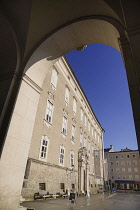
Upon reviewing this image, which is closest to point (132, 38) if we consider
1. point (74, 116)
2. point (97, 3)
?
point (97, 3)

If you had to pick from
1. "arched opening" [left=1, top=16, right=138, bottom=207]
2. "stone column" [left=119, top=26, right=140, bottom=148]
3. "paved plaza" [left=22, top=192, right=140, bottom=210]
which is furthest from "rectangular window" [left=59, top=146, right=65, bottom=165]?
"stone column" [left=119, top=26, right=140, bottom=148]

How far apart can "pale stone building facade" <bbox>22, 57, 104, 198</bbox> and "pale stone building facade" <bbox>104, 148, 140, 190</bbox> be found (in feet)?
127

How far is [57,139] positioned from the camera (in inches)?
637

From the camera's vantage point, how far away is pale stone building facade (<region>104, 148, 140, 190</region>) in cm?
5276

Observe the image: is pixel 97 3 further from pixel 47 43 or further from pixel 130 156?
pixel 130 156

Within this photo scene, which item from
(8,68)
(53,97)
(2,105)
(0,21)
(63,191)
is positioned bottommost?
(63,191)

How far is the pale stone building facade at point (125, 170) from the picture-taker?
173 ft

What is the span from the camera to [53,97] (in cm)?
1641

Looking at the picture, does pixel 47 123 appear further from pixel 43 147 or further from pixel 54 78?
pixel 54 78

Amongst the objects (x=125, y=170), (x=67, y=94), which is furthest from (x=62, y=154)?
(x=125, y=170)

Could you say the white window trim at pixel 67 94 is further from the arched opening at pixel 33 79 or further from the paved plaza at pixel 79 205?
the arched opening at pixel 33 79

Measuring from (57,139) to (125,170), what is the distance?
5082 centimetres

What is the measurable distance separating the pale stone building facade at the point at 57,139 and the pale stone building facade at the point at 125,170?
1525 inches

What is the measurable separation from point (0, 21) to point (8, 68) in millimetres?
2259
